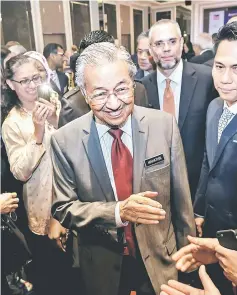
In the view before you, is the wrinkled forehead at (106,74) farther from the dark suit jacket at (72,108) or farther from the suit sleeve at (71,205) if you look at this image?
the dark suit jacket at (72,108)

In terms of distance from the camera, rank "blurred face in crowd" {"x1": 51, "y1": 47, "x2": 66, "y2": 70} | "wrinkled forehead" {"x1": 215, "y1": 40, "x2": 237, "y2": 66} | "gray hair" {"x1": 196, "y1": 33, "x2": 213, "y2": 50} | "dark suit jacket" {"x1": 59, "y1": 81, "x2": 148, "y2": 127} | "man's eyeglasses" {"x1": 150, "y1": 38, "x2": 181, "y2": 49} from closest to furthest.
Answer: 1. "wrinkled forehead" {"x1": 215, "y1": 40, "x2": 237, "y2": 66}
2. "dark suit jacket" {"x1": 59, "y1": 81, "x2": 148, "y2": 127}
3. "man's eyeglasses" {"x1": 150, "y1": 38, "x2": 181, "y2": 49}
4. "blurred face in crowd" {"x1": 51, "y1": 47, "x2": 66, "y2": 70}
5. "gray hair" {"x1": 196, "y1": 33, "x2": 213, "y2": 50}

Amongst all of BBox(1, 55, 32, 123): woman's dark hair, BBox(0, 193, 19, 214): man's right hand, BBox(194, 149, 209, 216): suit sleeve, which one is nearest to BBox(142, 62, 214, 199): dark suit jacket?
BBox(194, 149, 209, 216): suit sleeve

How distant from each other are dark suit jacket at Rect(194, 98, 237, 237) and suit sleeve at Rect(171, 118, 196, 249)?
0.88ft

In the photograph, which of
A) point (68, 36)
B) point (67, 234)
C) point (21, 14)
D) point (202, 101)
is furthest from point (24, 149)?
point (68, 36)

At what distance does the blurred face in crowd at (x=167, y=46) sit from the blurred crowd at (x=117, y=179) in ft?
1.29

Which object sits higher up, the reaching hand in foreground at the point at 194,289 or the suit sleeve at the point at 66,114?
the suit sleeve at the point at 66,114

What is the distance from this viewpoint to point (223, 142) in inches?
59.4

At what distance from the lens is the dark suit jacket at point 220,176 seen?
149 centimetres

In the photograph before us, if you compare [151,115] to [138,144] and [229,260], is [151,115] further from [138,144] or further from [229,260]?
[229,260]

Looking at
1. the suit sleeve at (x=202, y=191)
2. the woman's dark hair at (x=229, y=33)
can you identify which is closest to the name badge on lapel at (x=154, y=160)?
the suit sleeve at (x=202, y=191)

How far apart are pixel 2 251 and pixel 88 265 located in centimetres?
79

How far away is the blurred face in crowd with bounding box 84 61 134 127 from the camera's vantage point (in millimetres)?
1191

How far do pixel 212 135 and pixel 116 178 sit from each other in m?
0.71

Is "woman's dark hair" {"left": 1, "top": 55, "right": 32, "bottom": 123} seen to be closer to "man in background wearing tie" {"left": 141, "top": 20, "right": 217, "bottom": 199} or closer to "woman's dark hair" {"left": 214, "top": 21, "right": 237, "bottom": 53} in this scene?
"man in background wearing tie" {"left": 141, "top": 20, "right": 217, "bottom": 199}
